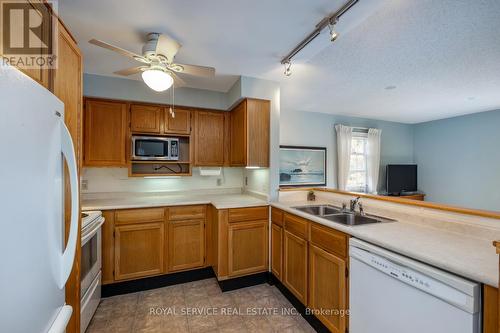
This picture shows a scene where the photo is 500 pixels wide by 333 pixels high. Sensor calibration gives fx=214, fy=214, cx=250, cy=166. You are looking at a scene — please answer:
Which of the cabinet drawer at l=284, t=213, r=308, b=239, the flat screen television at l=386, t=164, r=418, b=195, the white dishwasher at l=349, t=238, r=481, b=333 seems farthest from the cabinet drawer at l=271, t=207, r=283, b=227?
the flat screen television at l=386, t=164, r=418, b=195

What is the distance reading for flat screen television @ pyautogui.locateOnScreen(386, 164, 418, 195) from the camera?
16.2 feet

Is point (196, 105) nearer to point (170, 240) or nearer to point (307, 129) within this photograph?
point (170, 240)

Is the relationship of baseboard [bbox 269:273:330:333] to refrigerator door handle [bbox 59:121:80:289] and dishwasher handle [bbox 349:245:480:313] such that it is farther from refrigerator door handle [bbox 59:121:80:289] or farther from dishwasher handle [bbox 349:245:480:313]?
refrigerator door handle [bbox 59:121:80:289]

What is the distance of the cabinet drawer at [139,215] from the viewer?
231 cm

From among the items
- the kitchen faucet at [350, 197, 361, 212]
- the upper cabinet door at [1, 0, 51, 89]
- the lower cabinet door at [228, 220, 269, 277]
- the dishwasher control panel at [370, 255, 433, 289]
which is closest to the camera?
the upper cabinet door at [1, 0, 51, 89]

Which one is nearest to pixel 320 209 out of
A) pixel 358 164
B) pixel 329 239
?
pixel 329 239

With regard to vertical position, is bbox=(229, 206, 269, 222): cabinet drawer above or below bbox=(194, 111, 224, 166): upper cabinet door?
below

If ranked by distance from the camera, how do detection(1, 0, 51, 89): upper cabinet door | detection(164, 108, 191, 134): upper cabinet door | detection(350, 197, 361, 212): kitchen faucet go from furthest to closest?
detection(164, 108, 191, 134): upper cabinet door < detection(350, 197, 361, 212): kitchen faucet < detection(1, 0, 51, 89): upper cabinet door

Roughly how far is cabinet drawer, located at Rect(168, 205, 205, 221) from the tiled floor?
79cm

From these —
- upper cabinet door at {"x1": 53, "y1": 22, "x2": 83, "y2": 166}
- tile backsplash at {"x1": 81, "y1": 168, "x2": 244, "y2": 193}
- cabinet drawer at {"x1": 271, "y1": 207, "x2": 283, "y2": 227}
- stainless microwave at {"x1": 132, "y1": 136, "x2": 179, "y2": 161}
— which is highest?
upper cabinet door at {"x1": 53, "y1": 22, "x2": 83, "y2": 166}

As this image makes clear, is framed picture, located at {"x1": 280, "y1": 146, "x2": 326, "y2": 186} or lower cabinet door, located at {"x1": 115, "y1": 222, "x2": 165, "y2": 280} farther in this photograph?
framed picture, located at {"x1": 280, "y1": 146, "x2": 326, "y2": 186}

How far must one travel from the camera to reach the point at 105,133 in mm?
2611

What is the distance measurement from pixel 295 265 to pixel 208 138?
199 centimetres

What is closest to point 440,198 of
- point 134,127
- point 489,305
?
point 489,305
